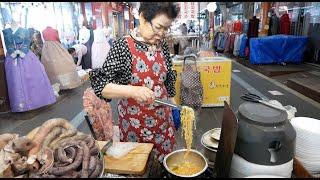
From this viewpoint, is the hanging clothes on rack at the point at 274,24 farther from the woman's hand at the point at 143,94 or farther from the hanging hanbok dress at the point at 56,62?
the woman's hand at the point at 143,94

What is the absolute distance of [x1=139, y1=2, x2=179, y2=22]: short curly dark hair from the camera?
5.02 feet

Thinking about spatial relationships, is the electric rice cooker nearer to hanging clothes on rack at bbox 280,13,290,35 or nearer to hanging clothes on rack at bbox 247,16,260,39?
hanging clothes on rack at bbox 280,13,290,35

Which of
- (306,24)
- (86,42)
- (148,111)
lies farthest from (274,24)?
(148,111)

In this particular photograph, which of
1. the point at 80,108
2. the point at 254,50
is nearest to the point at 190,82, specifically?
the point at 80,108

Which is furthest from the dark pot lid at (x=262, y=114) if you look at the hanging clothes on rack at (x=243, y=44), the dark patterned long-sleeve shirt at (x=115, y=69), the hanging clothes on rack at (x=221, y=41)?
the hanging clothes on rack at (x=221, y=41)

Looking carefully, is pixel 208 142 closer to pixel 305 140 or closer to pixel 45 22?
pixel 305 140

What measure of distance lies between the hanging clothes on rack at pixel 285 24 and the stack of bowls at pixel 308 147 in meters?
10.7

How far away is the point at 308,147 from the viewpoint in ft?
4.94

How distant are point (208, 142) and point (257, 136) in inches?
22.0

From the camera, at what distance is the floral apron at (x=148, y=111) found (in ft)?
5.95

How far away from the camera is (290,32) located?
444 inches

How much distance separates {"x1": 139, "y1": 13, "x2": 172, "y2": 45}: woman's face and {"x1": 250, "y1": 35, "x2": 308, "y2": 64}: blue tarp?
9.11 meters

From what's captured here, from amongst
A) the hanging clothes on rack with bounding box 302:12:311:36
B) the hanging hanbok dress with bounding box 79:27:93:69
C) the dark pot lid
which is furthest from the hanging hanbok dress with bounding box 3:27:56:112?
the hanging clothes on rack with bounding box 302:12:311:36

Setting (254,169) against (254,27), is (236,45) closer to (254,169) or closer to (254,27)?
(254,27)
